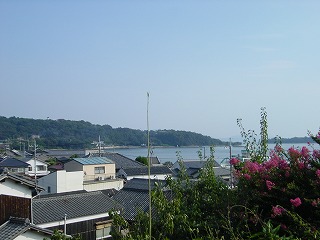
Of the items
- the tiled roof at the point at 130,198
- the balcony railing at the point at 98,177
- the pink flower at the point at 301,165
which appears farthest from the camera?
the balcony railing at the point at 98,177

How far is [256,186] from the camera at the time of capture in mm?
3795

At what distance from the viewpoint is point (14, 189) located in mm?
9930

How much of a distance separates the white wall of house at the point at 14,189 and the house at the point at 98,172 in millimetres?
16486

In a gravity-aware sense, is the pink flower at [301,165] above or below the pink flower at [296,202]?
above

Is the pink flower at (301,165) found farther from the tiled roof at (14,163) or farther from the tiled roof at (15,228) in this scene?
the tiled roof at (14,163)

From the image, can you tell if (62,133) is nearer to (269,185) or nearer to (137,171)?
(137,171)

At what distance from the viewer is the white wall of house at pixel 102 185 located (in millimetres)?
25847

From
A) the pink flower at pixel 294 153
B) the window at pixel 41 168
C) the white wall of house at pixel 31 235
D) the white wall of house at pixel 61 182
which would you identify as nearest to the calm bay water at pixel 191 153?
the pink flower at pixel 294 153

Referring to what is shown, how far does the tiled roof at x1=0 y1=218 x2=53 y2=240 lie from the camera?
823 centimetres

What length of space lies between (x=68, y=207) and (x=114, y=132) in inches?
3299

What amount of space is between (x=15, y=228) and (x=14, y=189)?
1.69 metres

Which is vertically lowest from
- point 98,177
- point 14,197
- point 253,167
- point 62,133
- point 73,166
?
point 98,177

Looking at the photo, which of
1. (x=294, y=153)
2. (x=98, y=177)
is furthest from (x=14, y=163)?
(x=294, y=153)

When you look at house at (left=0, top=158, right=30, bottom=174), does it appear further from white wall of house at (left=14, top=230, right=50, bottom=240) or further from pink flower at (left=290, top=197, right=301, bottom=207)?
pink flower at (left=290, top=197, right=301, bottom=207)
